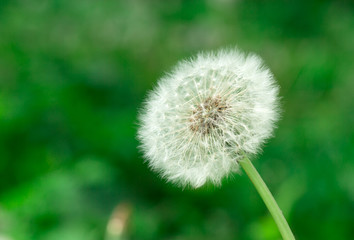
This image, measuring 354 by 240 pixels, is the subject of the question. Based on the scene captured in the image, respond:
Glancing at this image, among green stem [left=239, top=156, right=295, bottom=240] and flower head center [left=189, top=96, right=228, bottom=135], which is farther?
flower head center [left=189, top=96, right=228, bottom=135]

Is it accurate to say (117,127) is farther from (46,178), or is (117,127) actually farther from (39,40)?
(39,40)

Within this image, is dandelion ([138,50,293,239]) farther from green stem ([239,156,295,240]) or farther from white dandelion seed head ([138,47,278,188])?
green stem ([239,156,295,240])

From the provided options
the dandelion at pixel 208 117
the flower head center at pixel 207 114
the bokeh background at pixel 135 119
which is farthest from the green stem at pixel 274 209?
the bokeh background at pixel 135 119

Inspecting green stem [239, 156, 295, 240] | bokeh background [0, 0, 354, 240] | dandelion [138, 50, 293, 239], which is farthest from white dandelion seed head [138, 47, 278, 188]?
bokeh background [0, 0, 354, 240]

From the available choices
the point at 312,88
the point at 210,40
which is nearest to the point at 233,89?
the point at 312,88

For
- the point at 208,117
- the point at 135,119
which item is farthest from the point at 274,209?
the point at 135,119

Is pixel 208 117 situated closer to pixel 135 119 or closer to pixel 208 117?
pixel 208 117

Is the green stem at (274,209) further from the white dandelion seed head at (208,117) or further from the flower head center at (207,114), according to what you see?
the flower head center at (207,114)
